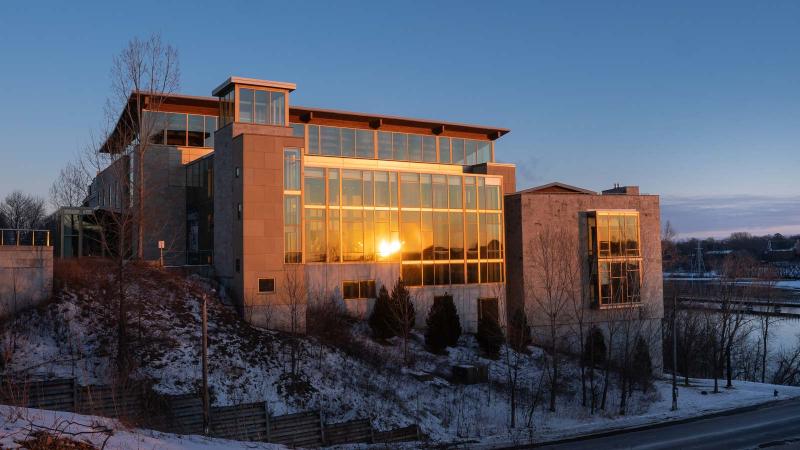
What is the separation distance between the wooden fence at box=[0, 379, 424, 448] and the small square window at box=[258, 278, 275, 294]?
26.1 feet

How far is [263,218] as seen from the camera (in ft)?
100

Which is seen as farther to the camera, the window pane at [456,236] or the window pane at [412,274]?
the window pane at [456,236]

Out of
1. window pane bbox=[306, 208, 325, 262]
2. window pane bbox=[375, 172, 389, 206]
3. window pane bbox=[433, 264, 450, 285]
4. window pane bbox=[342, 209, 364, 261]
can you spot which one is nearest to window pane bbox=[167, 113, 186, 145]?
window pane bbox=[306, 208, 325, 262]

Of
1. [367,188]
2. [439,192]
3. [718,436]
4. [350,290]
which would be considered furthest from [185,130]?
[718,436]

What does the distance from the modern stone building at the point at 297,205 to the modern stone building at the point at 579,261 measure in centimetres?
181

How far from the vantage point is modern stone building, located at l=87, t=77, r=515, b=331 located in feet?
100

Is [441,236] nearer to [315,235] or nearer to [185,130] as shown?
[315,235]

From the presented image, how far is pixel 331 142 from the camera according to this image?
4500 cm

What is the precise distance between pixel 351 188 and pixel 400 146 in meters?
12.4

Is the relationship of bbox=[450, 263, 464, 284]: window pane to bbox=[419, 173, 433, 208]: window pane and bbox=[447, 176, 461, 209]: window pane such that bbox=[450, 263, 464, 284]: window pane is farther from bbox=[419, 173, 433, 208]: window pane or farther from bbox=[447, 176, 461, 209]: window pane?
bbox=[419, 173, 433, 208]: window pane

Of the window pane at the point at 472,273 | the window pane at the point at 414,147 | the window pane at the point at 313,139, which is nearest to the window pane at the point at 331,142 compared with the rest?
the window pane at the point at 313,139

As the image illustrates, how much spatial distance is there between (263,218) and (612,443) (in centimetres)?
1879

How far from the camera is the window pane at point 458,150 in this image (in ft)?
163

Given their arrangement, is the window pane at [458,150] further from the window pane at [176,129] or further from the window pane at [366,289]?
the window pane at [176,129]
